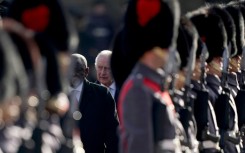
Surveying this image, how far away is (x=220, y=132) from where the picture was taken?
1261cm

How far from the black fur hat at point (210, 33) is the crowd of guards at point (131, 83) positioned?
15 centimetres

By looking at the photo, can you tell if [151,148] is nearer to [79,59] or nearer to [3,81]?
[3,81]

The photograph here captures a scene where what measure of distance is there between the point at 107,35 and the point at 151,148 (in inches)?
525

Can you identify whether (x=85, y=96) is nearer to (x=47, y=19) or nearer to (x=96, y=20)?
(x=47, y=19)

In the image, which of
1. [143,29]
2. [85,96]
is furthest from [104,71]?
[143,29]

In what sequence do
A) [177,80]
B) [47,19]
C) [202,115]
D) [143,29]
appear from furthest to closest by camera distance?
[202,115]
[177,80]
[143,29]
[47,19]

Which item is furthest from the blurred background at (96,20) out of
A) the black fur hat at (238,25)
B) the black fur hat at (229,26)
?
the black fur hat at (229,26)

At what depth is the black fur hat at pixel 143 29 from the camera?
9703 mm

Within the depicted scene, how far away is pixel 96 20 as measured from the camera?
22859 millimetres

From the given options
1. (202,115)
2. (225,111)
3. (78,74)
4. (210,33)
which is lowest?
(225,111)

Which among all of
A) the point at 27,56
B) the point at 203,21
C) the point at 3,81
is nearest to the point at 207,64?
the point at 203,21

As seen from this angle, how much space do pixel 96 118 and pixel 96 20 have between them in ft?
33.7

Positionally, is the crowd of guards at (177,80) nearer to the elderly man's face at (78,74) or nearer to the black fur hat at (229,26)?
the black fur hat at (229,26)

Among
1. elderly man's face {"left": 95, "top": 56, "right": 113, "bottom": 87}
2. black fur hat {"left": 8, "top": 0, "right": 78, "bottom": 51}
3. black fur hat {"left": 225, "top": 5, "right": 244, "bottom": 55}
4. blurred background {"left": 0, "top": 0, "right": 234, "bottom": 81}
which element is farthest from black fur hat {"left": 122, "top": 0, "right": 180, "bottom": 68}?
blurred background {"left": 0, "top": 0, "right": 234, "bottom": 81}
